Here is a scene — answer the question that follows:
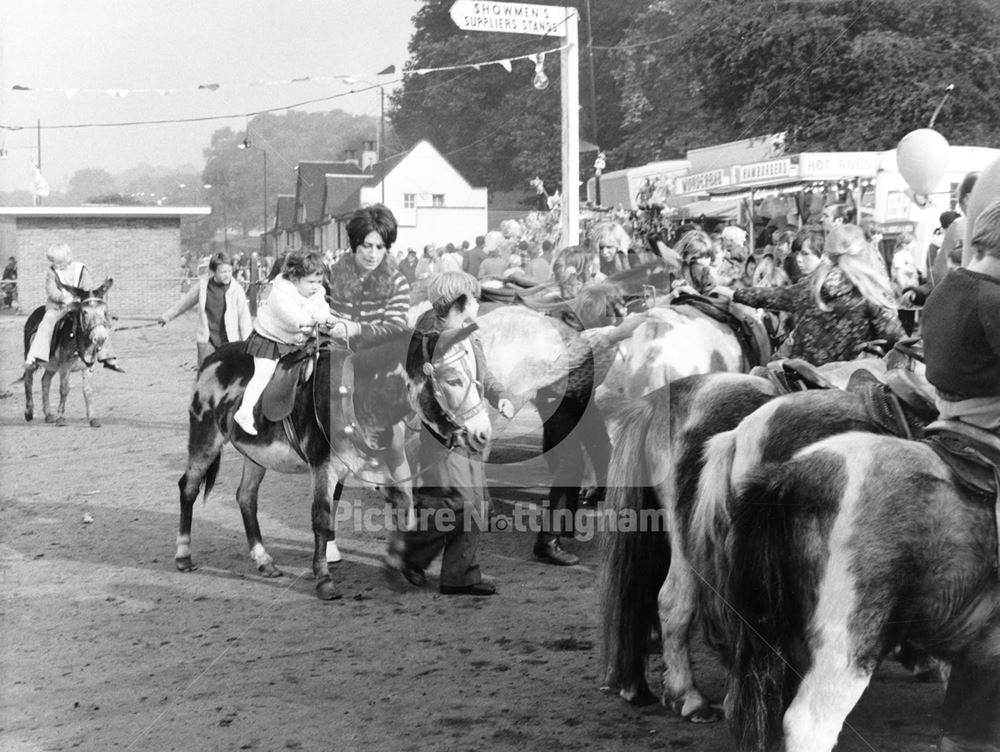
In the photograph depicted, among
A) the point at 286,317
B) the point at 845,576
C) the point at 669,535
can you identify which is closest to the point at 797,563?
the point at 845,576

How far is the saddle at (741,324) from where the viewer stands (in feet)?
23.7

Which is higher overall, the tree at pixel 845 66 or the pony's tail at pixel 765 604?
the tree at pixel 845 66

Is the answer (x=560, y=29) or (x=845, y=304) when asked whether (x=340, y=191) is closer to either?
(x=560, y=29)

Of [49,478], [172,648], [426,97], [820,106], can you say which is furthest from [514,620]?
[820,106]

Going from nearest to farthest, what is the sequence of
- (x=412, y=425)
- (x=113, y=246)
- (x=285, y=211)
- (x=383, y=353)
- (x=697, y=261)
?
(x=383, y=353) < (x=412, y=425) < (x=697, y=261) < (x=113, y=246) < (x=285, y=211)

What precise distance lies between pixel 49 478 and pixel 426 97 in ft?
66.1

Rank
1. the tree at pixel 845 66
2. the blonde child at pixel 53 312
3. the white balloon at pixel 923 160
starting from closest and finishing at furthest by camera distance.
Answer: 1. the white balloon at pixel 923 160
2. the blonde child at pixel 53 312
3. the tree at pixel 845 66

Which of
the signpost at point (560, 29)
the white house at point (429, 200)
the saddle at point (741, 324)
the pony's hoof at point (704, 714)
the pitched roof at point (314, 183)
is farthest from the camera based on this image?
the pitched roof at point (314, 183)

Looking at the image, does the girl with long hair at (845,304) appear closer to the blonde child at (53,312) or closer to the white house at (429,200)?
the blonde child at (53,312)

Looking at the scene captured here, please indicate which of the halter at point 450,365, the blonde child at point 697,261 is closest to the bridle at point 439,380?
the halter at point 450,365

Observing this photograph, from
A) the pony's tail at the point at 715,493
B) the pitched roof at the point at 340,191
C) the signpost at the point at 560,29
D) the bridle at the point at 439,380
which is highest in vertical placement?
the pitched roof at the point at 340,191

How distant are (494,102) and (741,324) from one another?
25.6 meters

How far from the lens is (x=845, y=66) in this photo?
94.2ft

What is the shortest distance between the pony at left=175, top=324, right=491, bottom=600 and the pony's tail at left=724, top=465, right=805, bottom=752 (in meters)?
2.49
